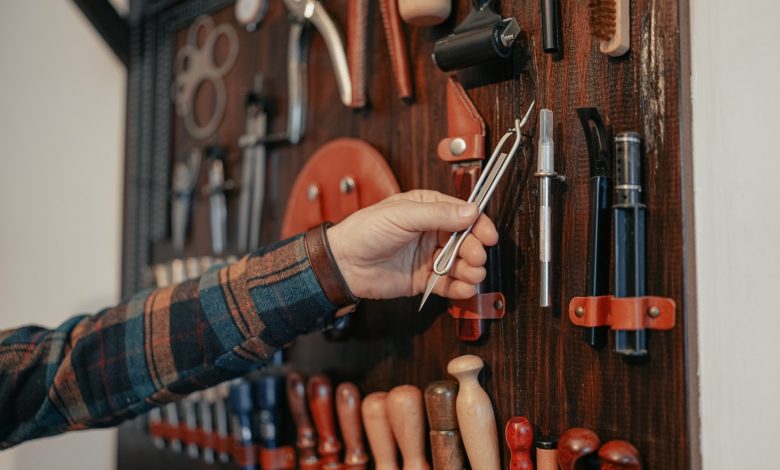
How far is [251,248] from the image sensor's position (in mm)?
1272

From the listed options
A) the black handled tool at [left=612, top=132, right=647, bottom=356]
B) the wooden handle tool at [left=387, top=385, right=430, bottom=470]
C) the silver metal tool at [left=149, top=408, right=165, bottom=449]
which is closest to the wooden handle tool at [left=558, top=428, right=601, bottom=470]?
the black handled tool at [left=612, top=132, right=647, bottom=356]

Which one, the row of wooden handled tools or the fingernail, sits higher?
the fingernail

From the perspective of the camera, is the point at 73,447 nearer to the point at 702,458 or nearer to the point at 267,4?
the point at 267,4

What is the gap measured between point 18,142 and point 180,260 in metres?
0.46

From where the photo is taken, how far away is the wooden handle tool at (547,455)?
31.0 inches

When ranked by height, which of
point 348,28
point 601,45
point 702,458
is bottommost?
point 702,458

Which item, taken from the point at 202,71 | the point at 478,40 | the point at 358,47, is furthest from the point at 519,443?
the point at 202,71


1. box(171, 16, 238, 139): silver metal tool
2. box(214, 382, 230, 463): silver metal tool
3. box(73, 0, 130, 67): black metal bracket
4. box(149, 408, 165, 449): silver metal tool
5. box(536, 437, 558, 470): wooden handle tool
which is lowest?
box(149, 408, 165, 449): silver metal tool

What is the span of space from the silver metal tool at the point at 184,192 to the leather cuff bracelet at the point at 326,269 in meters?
0.65

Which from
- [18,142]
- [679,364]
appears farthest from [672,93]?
[18,142]

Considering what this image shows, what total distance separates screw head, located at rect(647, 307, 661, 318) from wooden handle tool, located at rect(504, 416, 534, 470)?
19cm

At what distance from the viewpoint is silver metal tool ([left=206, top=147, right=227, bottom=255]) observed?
134 cm

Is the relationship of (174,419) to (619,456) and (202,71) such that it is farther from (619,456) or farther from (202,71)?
(619,456)

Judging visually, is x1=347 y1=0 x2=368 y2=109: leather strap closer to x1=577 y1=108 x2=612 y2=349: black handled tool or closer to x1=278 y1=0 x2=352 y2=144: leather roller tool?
x1=278 y1=0 x2=352 y2=144: leather roller tool
